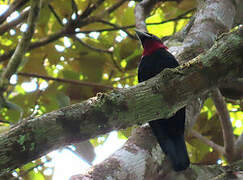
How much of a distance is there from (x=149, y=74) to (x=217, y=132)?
1.12 metres

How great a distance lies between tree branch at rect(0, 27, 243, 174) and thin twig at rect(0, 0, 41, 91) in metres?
0.22

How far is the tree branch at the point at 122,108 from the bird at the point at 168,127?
0.61 meters

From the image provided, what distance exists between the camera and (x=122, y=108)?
5.23ft

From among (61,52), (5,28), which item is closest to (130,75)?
(61,52)

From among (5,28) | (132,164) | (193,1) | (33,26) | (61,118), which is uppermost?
(193,1)

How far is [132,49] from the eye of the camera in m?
3.36

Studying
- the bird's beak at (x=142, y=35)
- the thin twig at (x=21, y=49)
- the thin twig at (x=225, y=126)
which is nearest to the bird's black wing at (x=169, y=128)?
the bird's beak at (x=142, y=35)

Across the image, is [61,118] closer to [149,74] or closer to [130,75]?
[149,74]

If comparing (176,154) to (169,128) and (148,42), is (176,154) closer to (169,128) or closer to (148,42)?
(169,128)

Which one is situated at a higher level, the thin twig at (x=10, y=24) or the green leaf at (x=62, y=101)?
the thin twig at (x=10, y=24)

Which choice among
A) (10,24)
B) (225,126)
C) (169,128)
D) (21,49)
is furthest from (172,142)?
(10,24)

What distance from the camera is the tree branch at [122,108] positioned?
1342mm

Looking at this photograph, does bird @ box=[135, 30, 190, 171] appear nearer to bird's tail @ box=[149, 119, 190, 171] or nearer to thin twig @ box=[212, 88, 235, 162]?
bird's tail @ box=[149, 119, 190, 171]

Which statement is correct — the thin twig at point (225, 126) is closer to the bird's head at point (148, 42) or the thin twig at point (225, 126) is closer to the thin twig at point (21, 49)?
the bird's head at point (148, 42)
